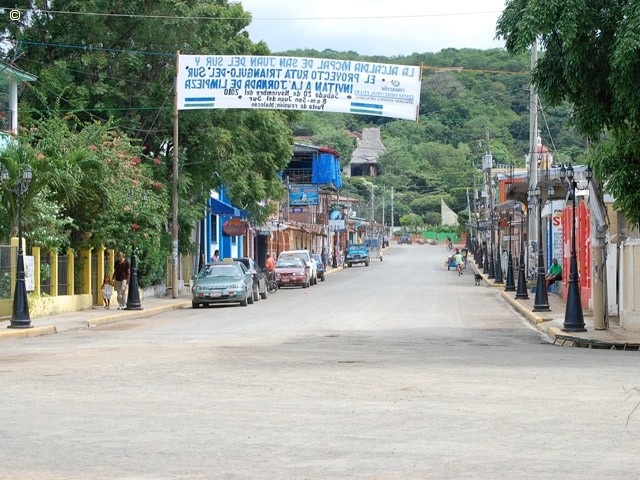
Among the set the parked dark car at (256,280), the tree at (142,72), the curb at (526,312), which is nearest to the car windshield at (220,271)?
the parked dark car at (256,280)

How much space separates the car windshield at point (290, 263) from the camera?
5322 centimetres

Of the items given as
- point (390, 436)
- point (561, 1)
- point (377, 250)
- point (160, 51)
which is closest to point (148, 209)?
point (160, 51)

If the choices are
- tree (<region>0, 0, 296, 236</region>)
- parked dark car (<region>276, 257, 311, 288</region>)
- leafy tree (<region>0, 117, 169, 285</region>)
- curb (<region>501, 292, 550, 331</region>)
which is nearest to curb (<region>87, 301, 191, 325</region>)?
leafy tree (<region>0, 117, 169, 285</region>)

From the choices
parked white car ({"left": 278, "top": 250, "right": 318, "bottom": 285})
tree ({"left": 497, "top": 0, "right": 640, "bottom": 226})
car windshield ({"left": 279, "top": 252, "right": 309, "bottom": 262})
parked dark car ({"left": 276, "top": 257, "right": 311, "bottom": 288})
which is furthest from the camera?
parked white car ({"left": 278, "top": 250, "right": 318, "bottom": 285})

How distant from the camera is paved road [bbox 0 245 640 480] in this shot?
784 centimetres

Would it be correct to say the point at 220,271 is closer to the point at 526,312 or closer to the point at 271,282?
the point at 526,312

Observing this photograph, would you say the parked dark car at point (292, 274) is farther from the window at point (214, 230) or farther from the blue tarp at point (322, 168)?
the blue tarp at point (322, 168)

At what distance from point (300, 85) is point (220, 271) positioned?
354 inches

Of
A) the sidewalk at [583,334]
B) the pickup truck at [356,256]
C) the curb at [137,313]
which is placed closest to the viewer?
the sidewalk at [583,334]

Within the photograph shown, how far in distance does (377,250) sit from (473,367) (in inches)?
3531

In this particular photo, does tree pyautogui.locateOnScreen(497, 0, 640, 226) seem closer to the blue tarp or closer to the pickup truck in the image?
the blue tarp

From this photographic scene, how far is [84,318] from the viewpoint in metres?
28.2

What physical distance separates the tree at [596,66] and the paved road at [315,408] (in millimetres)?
3837

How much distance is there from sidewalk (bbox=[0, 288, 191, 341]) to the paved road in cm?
194
